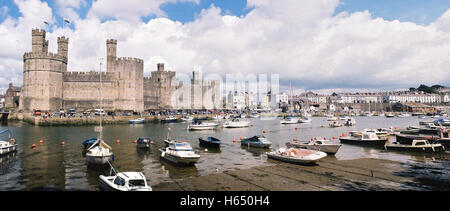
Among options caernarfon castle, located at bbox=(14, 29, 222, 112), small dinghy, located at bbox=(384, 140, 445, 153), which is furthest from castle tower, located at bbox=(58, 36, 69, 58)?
small dinghy, located at bbox=(384, 140, 445, 153)

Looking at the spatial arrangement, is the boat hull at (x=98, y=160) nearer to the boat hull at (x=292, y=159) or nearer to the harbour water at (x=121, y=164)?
the harbour water at (x=121, y=164)

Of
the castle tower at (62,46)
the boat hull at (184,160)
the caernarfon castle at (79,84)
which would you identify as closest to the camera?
the boat hull at (184,160)

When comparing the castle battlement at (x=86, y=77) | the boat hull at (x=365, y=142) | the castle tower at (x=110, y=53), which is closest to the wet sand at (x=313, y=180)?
the boat hull at (x=365, y=142)

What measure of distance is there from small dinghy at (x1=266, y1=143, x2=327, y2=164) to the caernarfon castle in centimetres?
5536

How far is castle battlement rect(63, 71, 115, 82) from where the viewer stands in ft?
211

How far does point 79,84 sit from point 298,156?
201 feet

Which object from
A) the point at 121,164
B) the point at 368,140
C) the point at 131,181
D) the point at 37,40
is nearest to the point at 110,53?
the point at 37,40

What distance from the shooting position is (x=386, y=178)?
14086 millimetres

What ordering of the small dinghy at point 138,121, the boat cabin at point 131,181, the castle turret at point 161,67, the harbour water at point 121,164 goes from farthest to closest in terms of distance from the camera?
the castle turret at point 161,67 < the small dinghy at point 138,121 < the harbour water at point 121,164 < the boat cabin at point 131,181

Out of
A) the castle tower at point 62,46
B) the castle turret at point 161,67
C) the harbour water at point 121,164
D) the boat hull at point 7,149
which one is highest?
the castle tower at point 62,46

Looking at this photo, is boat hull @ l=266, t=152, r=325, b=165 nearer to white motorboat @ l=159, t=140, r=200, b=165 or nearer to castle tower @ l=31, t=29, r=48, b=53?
white motorboat @ l=159, t=140, r=200, b=165

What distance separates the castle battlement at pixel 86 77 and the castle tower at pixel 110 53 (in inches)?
70.5

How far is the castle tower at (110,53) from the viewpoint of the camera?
66438 millimetres
